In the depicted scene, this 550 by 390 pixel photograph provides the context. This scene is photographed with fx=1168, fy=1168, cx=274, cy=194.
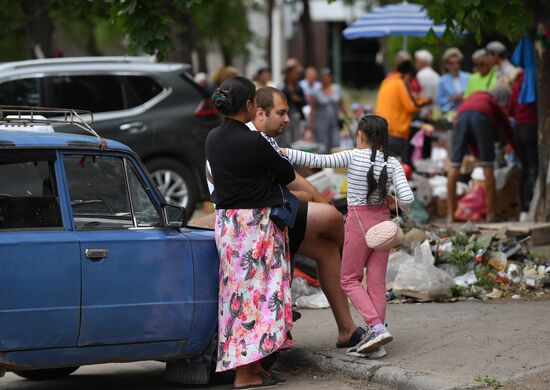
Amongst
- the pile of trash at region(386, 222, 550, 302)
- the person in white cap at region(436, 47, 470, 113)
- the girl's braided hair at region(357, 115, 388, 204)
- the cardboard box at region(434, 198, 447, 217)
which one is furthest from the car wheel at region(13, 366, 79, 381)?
the person in white cap at region(436, 47, 470, 113)

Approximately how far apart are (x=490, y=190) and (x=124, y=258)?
308 inches

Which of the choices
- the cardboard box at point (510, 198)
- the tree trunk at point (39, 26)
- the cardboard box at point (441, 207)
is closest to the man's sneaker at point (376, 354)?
the cardboard box at point (510, 198)

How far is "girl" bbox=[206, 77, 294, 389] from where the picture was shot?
6.95 metres

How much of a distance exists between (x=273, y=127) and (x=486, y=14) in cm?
373

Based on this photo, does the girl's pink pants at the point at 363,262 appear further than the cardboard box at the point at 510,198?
No

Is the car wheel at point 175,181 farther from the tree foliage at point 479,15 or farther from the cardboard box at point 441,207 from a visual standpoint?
the tree foliage at point 479,15

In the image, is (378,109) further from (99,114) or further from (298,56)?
(298,56)

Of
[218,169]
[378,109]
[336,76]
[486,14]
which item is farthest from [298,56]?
[218,169]

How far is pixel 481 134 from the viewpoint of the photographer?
13.5 m

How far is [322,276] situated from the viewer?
7.71m

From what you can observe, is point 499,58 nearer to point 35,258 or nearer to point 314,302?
point 314,302

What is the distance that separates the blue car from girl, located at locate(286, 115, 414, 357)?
98 centimetres

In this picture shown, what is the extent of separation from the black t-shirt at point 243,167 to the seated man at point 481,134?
6.90 metres

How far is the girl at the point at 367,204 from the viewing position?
7.49m
